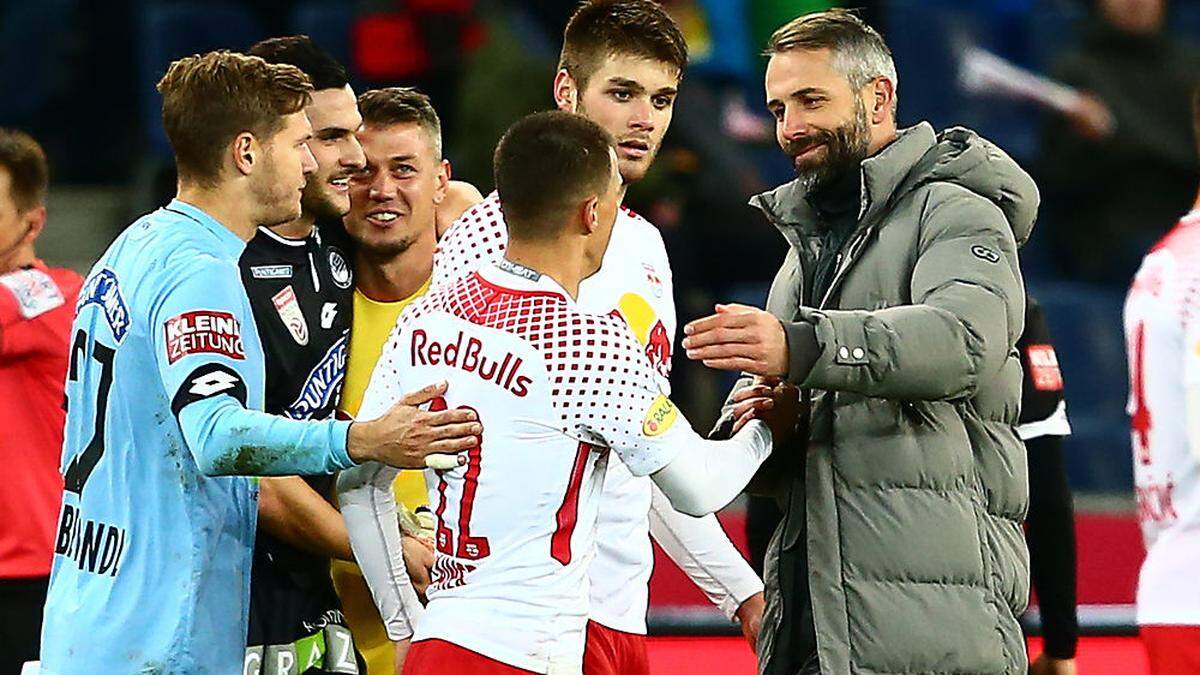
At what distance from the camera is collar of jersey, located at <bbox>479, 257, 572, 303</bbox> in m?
3.32

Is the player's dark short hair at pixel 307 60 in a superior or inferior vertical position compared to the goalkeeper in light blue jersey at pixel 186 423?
superior

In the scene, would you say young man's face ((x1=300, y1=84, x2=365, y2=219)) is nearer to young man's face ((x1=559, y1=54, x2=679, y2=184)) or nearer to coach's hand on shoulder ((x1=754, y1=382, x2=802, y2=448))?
young man's face ((x1=559, y1=54, x2=679, y2=184))

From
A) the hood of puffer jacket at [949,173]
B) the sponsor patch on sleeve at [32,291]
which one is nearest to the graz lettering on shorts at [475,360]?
the hood of puffer jacket at [949,173]

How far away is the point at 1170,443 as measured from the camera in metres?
4.37

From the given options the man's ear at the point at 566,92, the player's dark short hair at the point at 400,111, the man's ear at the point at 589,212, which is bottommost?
the man's ear at the point at 589,212

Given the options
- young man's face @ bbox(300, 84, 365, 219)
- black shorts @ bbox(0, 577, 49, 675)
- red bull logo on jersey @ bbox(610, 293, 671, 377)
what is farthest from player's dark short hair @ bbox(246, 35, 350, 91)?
black shorts @ bbox(0, 577, 49, 675)

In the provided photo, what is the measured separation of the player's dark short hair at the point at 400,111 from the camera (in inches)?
163

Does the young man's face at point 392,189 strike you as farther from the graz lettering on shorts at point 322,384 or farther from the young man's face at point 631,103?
the young man's face at point 631,103

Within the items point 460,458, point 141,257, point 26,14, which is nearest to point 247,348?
point 141,257

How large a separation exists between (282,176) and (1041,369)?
72.7 inches

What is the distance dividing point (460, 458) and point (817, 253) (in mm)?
844

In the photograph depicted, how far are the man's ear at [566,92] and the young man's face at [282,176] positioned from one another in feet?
2.31

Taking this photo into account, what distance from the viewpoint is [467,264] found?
3.74 metres

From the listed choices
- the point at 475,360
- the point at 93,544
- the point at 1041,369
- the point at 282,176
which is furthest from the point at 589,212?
the point at 1041,369
